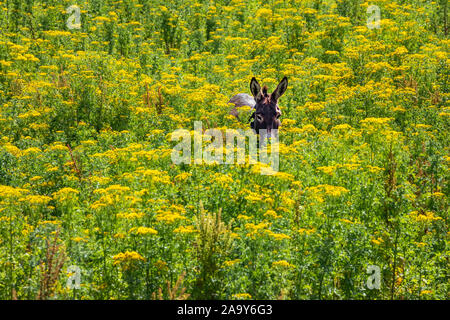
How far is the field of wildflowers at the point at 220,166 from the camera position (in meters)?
5.82

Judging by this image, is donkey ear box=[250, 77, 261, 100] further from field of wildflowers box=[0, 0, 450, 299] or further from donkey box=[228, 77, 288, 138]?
field of wildflowers box=[0, 0, 450, 299]

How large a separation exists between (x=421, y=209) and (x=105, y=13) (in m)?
13.8

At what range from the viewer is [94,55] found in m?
12.2

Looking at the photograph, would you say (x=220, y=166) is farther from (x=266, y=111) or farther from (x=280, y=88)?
(x=280, y=88)

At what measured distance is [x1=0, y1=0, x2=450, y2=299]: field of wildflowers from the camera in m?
5.82

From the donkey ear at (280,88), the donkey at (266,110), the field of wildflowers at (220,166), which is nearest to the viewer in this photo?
the field of wildflowers at (220,166)

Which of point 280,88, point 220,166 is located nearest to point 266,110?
point 280,88

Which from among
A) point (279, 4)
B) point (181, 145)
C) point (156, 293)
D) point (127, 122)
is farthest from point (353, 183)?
point (279, 4)

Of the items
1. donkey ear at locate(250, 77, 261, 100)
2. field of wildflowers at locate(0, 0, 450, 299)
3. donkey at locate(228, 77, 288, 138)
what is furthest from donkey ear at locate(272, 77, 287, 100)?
field of wildflowers at locate(0, 0, 450, 299)

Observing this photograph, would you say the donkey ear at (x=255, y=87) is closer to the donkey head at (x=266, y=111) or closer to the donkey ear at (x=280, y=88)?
the donkey head at (x=266, y=111)

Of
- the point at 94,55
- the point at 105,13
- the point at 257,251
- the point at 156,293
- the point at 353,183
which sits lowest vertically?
the point at 156,293

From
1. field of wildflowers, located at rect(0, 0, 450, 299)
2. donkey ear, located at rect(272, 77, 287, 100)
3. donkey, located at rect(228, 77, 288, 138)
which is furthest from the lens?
donkey ear, located at rect(272, 77, 287, 100)

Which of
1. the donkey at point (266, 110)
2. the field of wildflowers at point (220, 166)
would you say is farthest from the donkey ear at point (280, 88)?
the field of wildflowers at point (220, 166)
